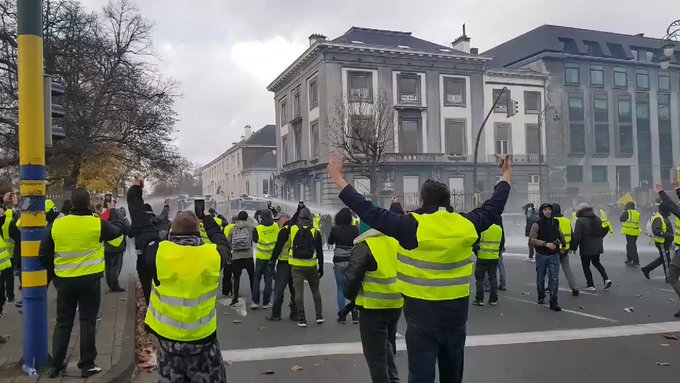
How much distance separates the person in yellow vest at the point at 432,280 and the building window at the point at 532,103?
4452 cm

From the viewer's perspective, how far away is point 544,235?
383 inches

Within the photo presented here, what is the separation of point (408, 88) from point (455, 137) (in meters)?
5.42

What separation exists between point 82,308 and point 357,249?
2.82 m

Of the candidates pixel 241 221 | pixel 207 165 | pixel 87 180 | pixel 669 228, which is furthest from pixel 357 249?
pixel 207 165

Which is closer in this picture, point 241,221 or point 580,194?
point 241,221

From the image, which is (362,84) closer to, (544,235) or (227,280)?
(227,280)

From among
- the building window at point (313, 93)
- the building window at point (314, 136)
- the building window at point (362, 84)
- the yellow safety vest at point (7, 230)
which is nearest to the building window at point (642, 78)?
the building window at point (362, 84)

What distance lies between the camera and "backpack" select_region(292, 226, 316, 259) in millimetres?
8789

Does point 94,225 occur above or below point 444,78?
below

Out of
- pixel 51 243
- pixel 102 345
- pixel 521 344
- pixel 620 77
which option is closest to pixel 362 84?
pixel 620 77

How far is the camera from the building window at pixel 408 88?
41125 mm

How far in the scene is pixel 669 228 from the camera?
1349 cm

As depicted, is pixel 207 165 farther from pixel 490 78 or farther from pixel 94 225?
pixel 94 225

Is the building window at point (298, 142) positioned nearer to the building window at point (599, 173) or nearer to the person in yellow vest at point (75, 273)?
the building window at point (599, 173)
